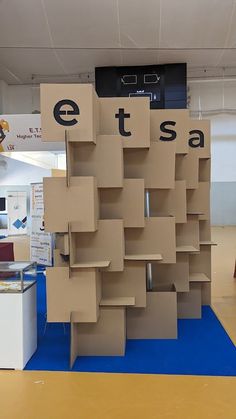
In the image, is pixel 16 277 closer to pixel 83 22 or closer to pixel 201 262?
pixel 201 262

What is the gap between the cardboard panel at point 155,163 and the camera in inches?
117

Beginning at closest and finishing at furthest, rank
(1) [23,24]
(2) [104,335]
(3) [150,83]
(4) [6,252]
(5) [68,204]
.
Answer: (5) [68,204], (2) [104,335], (4) [6,252], (1) [23,24], (3) [150,83]

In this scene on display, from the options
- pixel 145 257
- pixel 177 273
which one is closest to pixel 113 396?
pixel 145 257

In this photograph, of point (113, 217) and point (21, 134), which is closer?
point (113, 217)

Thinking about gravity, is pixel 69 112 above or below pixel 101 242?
above

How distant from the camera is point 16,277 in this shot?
2.70 m

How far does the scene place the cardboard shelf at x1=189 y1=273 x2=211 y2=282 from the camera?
3.53 m

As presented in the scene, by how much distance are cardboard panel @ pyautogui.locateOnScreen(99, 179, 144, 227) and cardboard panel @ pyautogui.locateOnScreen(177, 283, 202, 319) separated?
1.14m

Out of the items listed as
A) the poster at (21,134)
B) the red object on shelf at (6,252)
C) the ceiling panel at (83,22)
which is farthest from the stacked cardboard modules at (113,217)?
the ceiling panel at (83,22)

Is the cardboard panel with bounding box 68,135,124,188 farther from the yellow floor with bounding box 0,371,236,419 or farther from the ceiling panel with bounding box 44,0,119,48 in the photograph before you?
the ceiling panel with bounding box 44,0,119,48

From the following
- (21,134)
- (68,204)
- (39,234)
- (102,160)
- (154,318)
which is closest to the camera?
(68,204)

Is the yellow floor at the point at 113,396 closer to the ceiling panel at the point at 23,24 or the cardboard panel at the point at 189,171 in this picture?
the cardboard panel at the point at 189,171

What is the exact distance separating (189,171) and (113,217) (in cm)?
110

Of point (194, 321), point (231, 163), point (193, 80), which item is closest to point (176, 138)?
point (194, 321)
